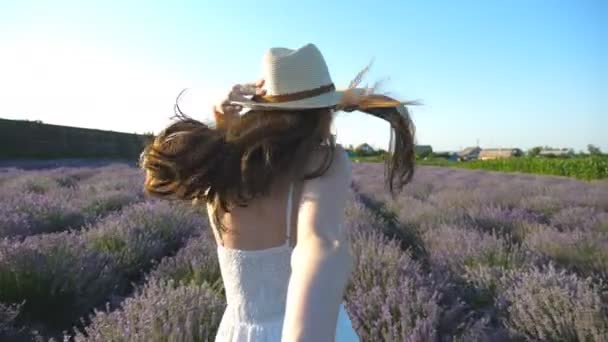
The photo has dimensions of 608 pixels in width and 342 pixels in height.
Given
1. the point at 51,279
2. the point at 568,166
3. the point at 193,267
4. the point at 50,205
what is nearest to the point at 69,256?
the point at 51,279

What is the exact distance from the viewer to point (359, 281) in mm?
3326

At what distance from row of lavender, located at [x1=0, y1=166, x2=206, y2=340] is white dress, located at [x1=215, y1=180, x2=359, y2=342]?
1.73 metres

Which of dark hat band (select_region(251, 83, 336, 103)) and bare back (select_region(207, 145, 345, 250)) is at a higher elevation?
dark hat band (select_region(251, 83, 336, 103))

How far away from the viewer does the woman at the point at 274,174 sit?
970 millimetres

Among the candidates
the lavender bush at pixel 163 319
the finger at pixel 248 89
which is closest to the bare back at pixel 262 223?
→ the finger at pixel 248 89

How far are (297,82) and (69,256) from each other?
119 inches

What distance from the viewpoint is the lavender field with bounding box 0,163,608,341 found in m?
2.55

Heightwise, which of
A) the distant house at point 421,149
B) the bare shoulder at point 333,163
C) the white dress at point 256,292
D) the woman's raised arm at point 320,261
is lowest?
the white dress at point 256,292

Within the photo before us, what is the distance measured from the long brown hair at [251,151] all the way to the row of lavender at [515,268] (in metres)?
1.72

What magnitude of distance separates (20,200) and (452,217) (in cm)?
480

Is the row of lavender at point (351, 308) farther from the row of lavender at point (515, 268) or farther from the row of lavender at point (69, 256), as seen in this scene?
the row of lavender at point (69, 256)

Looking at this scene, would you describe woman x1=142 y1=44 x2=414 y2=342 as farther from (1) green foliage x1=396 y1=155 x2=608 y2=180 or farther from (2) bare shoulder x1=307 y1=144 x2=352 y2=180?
(1) green foliage x1=396 y1=155 x2=608 y2=180

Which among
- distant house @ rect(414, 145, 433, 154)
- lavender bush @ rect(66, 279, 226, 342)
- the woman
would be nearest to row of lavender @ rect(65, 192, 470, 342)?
lavender bush @ rect(66, 279, 226, 342)

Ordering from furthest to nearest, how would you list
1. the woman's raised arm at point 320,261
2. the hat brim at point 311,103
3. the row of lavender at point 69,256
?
the row of lavender at point 69,256, the hat brim at point 311,103, the woman's raised arm at point 320,261
